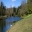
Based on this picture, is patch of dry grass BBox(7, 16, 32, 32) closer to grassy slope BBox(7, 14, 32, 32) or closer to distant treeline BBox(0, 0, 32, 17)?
grassy slope BBox(7, 14, 32, 32)

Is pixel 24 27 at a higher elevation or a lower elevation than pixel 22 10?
lower

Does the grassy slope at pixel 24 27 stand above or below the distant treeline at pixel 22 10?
below

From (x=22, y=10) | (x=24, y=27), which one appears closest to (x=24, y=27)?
(x=24, y=27)

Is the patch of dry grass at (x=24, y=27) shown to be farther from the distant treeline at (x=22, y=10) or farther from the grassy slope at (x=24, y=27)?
the distant treeline at (x=22, y=10)

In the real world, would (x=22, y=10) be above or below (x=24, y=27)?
above

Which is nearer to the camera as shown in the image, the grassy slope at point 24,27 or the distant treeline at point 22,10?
the grassy slope at point 24,27

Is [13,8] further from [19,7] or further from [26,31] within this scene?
[26,31]

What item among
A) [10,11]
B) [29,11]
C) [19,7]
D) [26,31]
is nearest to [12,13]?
[10,11]

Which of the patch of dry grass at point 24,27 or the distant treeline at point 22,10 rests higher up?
the distant treeline at point 22,10

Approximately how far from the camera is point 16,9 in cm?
627

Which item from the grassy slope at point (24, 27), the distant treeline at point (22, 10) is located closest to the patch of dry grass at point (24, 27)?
the grassy slope at point (24, 27)

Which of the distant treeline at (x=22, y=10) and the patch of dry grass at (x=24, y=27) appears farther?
the distant treeline at (x=22, y=10)

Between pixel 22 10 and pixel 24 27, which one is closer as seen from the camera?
pixel 24 27

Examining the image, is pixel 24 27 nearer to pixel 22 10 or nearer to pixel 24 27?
pixel 24 27
